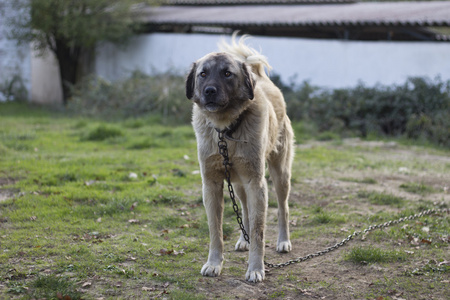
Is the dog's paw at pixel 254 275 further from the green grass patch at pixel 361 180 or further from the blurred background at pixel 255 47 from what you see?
A: the blurred background at pixel 255 47

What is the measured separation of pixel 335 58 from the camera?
14836 mm

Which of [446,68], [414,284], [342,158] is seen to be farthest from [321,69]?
[414,284]

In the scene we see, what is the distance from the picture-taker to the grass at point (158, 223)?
4309mm

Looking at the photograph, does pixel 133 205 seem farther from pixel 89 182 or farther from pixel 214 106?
pixel 214 106

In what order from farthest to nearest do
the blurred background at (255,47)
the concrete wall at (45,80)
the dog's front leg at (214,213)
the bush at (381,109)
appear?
1. the concrete wall at (45,80)
2. the blurred background at (255,47)
3. the bush at (381,109)
4. the dog's front leg at (214,213)

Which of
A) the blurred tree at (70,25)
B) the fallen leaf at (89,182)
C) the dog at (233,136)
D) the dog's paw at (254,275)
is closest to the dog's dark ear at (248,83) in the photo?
the dog at (233,136)

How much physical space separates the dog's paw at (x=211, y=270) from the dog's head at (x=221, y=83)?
4.52 ft

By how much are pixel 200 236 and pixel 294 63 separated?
10935 mm

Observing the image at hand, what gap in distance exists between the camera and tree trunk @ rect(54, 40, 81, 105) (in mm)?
19062

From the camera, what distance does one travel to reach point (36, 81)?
Answer: 67.5 feet

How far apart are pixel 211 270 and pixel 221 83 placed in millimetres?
1646

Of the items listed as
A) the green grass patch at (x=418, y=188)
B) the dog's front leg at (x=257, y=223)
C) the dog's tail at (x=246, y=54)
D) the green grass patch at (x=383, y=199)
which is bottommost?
the green grass patch at (x=418, y=188)

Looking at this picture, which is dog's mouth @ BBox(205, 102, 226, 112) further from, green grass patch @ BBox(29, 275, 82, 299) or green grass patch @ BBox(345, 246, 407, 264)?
green grass patch @ BBox(345, 246, 407, 264)

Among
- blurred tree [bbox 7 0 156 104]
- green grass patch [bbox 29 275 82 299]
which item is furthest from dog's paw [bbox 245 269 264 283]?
blurred tree [bbox 7 0 156 104]
